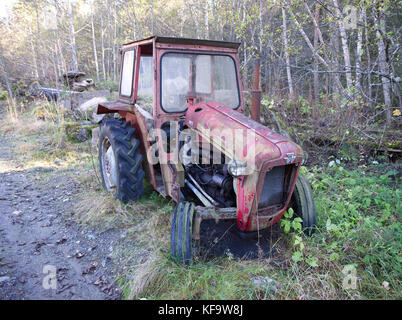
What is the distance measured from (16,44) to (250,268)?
1930cm

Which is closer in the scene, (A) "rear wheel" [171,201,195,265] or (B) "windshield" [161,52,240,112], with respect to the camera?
(A) "rear wheel" [171,201,195,265]

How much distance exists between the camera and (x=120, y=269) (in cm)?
270

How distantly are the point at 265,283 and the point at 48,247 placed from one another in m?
2.30

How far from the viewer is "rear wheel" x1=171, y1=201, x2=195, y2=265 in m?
2.50

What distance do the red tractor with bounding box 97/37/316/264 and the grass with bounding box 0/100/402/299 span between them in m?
0.23

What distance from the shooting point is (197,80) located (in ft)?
10.9

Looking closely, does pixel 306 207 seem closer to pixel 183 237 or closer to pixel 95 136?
pixel 183 237

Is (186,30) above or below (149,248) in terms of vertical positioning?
above

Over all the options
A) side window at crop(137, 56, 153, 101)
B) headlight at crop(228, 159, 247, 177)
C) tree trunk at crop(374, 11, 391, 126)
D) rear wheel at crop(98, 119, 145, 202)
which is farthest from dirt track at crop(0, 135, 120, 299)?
tree trunk at crop(374, 11, 391, 126)

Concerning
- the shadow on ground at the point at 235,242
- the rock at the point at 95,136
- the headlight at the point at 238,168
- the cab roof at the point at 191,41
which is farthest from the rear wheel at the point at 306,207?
the rock at the point at 95,136

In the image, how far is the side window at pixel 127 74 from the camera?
3.74m

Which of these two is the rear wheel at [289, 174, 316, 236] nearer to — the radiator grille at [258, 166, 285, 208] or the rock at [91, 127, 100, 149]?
the radiator grille at [258, 166, 285, 208]
